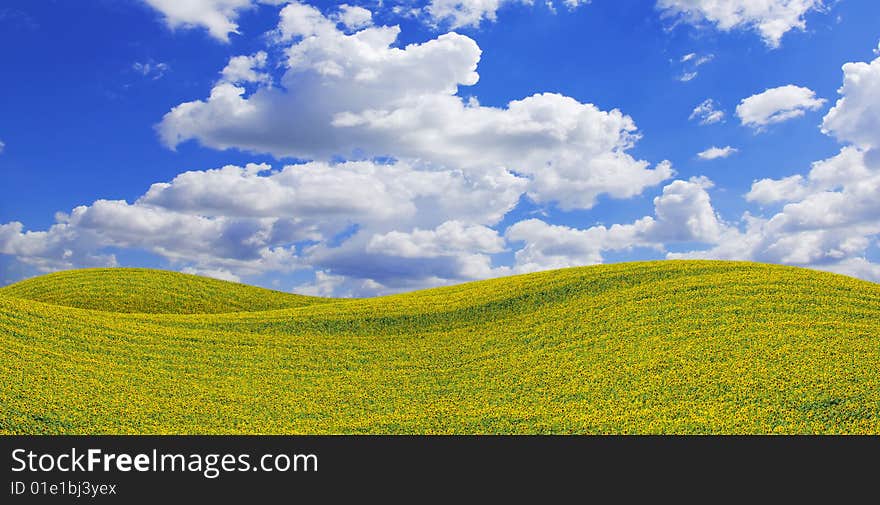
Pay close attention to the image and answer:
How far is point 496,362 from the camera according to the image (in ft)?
71.6

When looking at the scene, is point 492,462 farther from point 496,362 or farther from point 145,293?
point 145,293

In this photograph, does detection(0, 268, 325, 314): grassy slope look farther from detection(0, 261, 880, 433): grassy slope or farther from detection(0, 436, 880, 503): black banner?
detection(0, 436, 880, 503): black banner

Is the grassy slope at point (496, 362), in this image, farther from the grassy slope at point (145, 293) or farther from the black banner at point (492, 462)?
the grassy slope at point (145, 293)

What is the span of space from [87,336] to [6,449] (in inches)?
405

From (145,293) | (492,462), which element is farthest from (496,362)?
(145,293)

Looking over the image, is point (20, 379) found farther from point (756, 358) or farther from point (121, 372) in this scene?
point (756, 358)

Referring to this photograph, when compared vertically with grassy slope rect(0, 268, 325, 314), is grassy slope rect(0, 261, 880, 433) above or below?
below

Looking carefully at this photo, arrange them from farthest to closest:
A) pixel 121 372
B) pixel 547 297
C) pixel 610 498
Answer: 1. pixel 547 297
2. pixel 121 372
3. pixel 610 498

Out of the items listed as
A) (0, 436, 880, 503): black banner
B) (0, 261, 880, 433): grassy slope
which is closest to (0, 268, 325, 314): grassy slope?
(0, 261, 880, 433): grassy slope

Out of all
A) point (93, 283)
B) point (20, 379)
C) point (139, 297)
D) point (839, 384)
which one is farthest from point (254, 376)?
point (93, 283)

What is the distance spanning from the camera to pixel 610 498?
1169cm

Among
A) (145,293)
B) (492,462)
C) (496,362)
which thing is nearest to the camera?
(492,462)

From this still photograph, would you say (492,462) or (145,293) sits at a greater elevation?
(145,293)

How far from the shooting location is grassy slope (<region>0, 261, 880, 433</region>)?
16.1 meters
